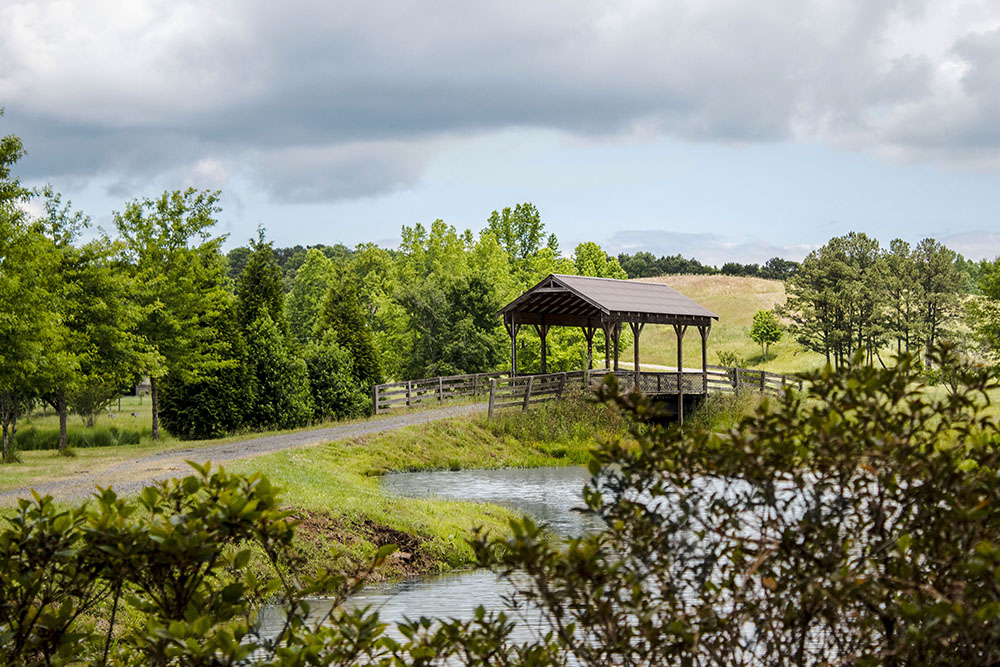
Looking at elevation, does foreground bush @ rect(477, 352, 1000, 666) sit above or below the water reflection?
above

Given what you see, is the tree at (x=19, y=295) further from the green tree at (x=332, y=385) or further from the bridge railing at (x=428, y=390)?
the bridge railing at (x=428, y=390)

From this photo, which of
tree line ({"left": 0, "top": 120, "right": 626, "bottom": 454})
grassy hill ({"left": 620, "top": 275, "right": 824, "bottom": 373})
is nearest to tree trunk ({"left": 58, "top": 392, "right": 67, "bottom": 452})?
tree line ({"left": 0, "top": 120, "right": 626, "bottom": 454})

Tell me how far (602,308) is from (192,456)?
13.2 meters

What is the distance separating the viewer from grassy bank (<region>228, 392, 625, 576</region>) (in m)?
12.7

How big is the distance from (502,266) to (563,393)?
14.3 meters

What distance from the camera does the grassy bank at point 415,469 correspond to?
1272 cm

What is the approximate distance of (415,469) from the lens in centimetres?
2234

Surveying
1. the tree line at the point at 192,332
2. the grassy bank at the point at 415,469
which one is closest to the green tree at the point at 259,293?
the tree line at the point at 192,332

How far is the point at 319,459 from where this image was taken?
65.8ft

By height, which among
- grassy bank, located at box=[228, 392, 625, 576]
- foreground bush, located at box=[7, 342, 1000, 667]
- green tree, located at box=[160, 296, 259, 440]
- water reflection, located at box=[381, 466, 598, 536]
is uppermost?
foreground bush, located at box=[7, 342, 1000, 667]

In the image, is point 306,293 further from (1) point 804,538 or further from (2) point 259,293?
(1) point 804,538

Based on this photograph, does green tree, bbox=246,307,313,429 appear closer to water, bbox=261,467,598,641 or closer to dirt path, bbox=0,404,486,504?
dirt path, bbox=0,404,486,504

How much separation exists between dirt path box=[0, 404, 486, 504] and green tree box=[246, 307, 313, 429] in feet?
6.18

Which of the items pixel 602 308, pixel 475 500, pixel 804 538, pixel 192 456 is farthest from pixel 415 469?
pixel 804 538
